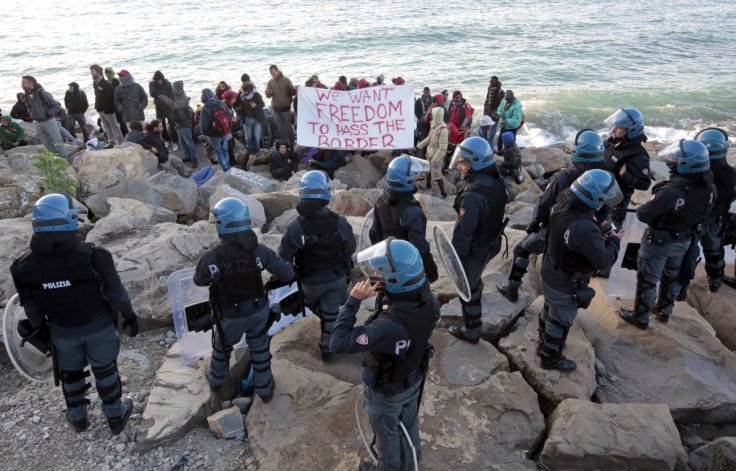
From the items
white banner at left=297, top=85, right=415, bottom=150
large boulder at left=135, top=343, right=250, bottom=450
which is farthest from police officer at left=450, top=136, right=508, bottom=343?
white banner at left=297, top=85, right=415, bottom=150

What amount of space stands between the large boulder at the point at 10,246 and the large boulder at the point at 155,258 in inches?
39.2

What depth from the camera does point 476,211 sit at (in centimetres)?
505

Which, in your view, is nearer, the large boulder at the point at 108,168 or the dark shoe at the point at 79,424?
the dark shoe at the point at 79,424

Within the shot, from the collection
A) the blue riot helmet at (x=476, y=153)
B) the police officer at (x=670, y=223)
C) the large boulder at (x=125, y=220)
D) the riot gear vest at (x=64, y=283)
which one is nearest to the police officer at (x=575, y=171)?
the police officer at (x=670, y=223)

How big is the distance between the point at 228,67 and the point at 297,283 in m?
27.4

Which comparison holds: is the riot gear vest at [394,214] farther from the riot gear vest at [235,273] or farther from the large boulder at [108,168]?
the large boulder at [108,168]

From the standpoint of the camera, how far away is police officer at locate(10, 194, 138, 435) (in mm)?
4184

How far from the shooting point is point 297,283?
17.5 feet

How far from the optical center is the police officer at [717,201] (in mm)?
5941

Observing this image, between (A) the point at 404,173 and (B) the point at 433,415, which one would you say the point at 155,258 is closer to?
(A) the point at 404,173

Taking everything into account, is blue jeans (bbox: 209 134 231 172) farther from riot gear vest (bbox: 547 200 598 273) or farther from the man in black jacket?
riot gear vest (bbox: 547 200 598 273)

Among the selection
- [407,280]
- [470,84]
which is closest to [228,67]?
[470,84]

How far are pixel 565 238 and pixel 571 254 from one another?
6.9 inches

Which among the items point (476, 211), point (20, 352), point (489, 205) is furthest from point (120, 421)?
point (489, 205)
